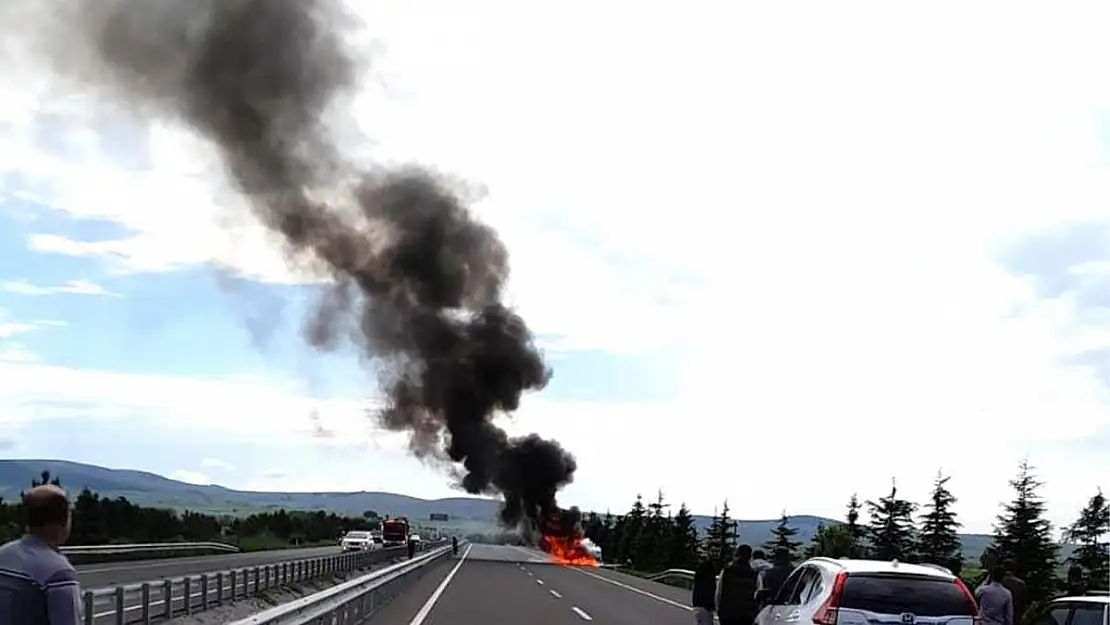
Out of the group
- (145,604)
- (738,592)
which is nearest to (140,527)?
(145,604)

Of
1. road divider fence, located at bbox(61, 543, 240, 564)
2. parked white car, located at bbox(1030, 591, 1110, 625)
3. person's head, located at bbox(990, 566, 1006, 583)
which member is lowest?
road divider fence, located at bbox(61, 543, 240, 564)

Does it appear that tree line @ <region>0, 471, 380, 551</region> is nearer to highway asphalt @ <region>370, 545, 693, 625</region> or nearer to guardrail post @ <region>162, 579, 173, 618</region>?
highway asphalt @ <region>370, 545, 693, 625</region>

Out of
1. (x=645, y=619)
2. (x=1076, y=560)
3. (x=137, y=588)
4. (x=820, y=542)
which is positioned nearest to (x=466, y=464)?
(x=820, y=542)

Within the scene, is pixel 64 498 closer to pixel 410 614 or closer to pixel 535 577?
pixel 410 614

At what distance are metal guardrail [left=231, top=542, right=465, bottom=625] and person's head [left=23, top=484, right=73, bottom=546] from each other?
6798 mm

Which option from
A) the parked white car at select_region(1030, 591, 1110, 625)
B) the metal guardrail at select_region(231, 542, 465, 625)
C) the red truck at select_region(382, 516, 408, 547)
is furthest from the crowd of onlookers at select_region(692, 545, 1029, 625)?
the red truck at select_region(382, 516, 408, 547)

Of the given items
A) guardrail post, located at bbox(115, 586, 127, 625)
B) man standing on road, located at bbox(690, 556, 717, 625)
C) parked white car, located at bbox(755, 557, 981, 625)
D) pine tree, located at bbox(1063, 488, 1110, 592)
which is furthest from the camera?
pine tree, located at bbox(1063, 488, 1110, 592)

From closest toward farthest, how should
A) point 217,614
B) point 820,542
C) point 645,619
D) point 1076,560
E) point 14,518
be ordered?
point 217,614 → point 645,619 → point 1076,560 → point 14,518 → point 820,542

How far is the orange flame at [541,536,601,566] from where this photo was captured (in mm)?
80938

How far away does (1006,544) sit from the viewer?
147ft

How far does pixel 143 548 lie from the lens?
194 feet

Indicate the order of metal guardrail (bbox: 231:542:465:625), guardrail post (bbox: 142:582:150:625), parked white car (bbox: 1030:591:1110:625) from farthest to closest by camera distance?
guardrail post (bbox: 142:582:150:625) < metal guardrail (bbox: 231:542:465:625) < parked white car (bbox: 1030:591:1110:625)

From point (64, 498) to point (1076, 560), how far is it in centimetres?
4873

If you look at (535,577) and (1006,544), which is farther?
(535,577)
